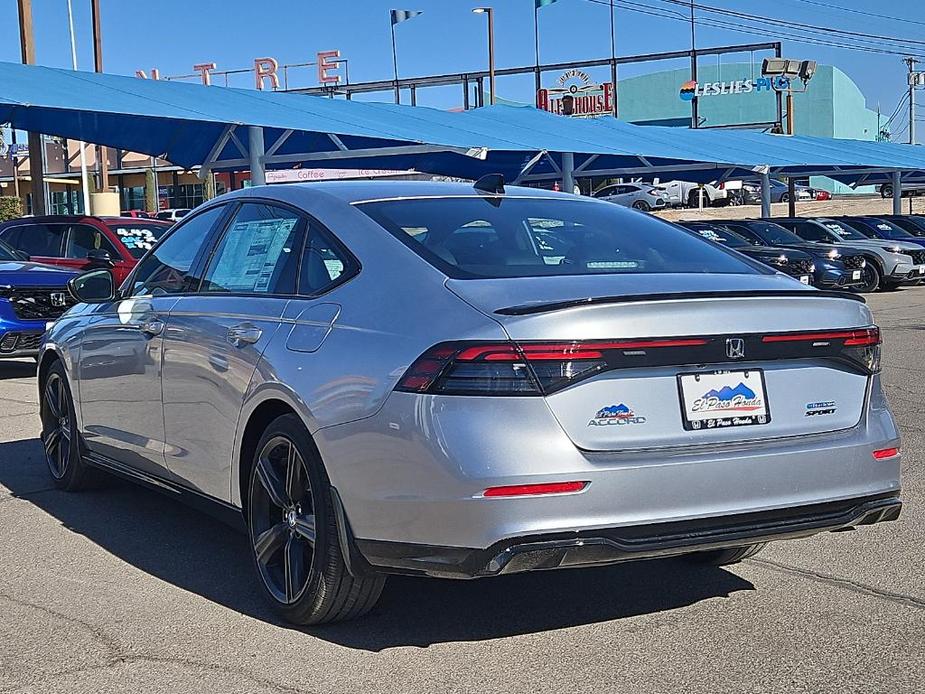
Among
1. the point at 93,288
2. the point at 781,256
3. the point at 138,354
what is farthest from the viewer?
the point at 781,256

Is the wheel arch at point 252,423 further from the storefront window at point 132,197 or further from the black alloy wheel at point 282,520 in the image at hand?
the storefront window at point 132,197

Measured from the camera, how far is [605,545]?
12.4 ft

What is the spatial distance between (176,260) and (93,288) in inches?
28.6

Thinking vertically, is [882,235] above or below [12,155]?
below

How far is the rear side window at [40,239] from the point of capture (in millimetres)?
15617

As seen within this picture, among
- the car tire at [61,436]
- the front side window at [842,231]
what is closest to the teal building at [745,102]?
the front side window at [842,231]

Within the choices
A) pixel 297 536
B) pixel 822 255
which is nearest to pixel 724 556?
pixel 297 536

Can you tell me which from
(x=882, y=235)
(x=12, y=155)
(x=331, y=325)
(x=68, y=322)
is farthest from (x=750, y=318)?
(x=12, y=155)

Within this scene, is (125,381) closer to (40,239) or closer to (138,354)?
(138,354)

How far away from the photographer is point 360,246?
446 cm

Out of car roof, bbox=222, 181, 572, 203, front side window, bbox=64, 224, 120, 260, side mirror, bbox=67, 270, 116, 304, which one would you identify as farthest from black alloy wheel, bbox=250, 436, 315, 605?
front side window, bbox=64, 224, 120, 260

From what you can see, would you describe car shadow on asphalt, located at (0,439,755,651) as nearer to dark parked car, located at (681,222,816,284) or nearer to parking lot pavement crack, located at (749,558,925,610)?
parking lot pavement crack, located at (749,558,925,610)

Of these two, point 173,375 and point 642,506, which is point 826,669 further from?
point 173,375

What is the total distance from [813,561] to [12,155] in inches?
2538
